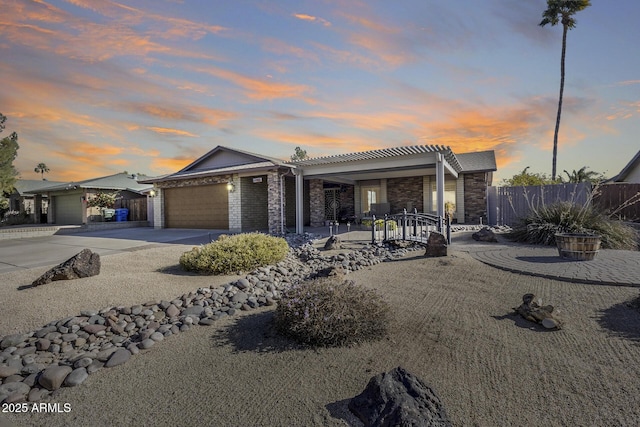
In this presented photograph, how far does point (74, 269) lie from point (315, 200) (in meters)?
11.5

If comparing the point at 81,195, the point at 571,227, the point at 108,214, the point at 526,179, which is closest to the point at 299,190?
the point at 571,227

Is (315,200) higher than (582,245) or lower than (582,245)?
higher

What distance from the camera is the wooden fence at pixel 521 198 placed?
39.3ft

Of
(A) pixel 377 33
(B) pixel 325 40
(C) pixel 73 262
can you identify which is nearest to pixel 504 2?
(A) pixel 377 33

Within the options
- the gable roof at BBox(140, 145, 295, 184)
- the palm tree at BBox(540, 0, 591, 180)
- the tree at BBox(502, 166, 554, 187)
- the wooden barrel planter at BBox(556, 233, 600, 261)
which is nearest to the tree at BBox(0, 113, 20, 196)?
the gable roof at BBox(140, 145, 295, 184)

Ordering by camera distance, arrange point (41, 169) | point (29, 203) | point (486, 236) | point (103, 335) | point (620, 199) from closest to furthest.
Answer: point (103, 335) < point (486, 236) < point (620, 199) < point (29, 203) < point (41, 169)

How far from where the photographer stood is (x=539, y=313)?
315cm

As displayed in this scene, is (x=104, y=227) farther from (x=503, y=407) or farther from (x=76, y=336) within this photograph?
(x=503, y=407)

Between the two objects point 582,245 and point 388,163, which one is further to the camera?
point 388,163

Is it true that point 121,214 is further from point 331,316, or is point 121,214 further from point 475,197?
point 475,197

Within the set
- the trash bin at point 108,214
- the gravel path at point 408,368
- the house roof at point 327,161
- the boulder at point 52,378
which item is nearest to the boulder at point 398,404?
the gravel path at point 408,368

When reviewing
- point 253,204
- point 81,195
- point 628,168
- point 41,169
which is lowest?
point 253,204

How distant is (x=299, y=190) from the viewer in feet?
40.8

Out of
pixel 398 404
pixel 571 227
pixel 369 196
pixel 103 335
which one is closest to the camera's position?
pixel 398 404
